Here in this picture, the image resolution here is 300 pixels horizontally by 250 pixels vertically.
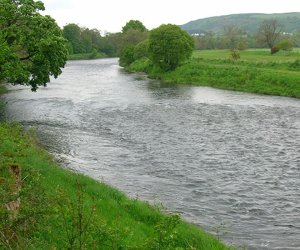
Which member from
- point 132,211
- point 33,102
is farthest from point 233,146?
point 33,102

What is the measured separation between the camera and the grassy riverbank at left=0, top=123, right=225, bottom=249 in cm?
901

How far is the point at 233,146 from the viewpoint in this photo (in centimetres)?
Result: 2783

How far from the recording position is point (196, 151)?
26562 millimetres

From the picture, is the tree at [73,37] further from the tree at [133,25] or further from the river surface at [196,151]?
the river surface at [196,151]

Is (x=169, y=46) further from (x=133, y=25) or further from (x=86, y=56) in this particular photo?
(x=86, y=56)

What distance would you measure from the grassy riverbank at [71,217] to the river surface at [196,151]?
2443 mm

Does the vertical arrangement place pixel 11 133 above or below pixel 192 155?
above

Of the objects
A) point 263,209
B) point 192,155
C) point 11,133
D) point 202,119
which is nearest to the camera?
point 263,209

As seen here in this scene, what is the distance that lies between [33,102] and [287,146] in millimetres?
30397

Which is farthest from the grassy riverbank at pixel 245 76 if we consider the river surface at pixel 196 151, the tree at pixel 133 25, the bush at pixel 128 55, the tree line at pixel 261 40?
the tree at pixel 133 25

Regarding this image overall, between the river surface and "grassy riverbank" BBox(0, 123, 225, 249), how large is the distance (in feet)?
8.02

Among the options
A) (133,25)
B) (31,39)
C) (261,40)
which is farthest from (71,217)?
(133,25)

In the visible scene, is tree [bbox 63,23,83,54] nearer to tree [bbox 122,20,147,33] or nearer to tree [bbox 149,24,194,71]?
tree [bbox 122,20,147,33]

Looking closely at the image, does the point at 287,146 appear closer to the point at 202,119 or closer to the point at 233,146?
the point at 233,146
